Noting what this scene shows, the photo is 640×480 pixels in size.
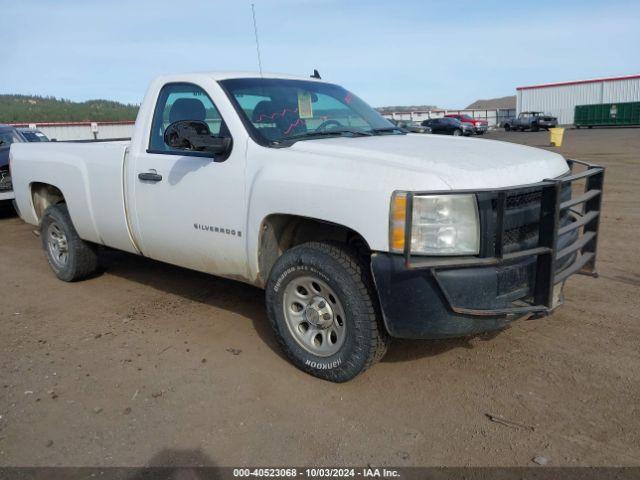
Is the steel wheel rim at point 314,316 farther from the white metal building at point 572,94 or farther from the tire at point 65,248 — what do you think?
the white metal building at point 572,94

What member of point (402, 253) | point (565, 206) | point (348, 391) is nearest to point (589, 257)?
point (565, 206)

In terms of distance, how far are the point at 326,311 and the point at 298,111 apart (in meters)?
1.62

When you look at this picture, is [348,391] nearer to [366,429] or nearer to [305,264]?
[366,429]

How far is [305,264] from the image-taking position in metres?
3.46

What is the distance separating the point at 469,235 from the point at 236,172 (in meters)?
1.64

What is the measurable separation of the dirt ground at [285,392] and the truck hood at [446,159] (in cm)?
126

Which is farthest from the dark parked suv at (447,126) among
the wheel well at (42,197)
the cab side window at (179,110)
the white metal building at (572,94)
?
the cab side window at (179,110)

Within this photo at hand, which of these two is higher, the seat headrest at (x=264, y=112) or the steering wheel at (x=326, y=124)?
the seat headrest at (x=264, y=112)

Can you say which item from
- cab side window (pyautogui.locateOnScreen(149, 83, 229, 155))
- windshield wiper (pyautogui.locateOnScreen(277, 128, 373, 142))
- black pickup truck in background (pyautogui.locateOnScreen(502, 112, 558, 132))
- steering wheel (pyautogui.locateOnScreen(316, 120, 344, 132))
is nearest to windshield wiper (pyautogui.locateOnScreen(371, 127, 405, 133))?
windshield wiper (pyautogui.locateOnScreen(277, 128, 373, 142))

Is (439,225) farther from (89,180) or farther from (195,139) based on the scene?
(89,180)

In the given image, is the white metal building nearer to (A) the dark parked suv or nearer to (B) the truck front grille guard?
(A) the dark parked suv

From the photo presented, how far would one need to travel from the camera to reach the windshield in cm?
400

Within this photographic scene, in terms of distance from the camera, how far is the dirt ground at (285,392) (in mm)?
2904

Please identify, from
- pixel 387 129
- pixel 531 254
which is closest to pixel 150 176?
pixel 387 129
